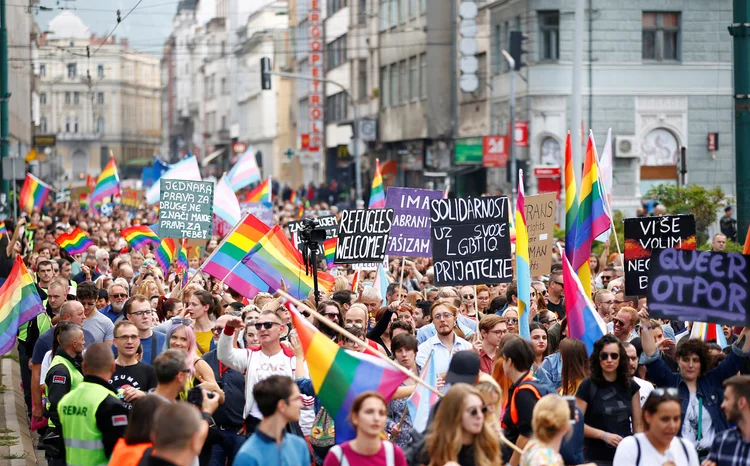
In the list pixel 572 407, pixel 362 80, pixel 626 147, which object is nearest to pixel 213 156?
pixel 362 80

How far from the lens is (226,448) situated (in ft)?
28.3

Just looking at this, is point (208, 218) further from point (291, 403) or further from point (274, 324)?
point (291, 403)

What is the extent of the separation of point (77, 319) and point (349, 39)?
49.4 m

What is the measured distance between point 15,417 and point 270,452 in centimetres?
861

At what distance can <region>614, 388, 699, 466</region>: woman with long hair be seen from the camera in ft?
22.5

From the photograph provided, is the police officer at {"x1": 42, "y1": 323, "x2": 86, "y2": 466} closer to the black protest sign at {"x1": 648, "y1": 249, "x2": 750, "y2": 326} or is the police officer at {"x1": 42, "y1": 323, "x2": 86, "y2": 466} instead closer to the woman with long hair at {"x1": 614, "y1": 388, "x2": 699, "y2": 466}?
the woman with long hair at {"x1": 614, "y1": 388, "x2": 699, "y2": 466}

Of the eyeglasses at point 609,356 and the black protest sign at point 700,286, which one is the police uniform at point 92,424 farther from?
the black protest sign at point 700,286

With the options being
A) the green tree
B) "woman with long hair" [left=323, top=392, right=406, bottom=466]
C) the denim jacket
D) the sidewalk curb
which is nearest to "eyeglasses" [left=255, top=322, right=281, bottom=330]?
"woman with long hair" [left=323, top=392, right=406, bottom=466]

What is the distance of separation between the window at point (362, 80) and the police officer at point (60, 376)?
48.7m

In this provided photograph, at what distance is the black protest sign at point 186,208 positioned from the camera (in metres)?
17.0

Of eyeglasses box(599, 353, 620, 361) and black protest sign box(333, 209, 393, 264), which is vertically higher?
black protest sign box(333, 209, 393, 264)

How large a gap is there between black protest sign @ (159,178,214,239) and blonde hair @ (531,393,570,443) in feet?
35.6

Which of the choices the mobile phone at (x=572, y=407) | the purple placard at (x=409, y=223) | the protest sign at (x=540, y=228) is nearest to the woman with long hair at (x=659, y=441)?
the mobile phone at (x=572, y=407)

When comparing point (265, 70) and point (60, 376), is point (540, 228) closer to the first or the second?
point (60, 376)
